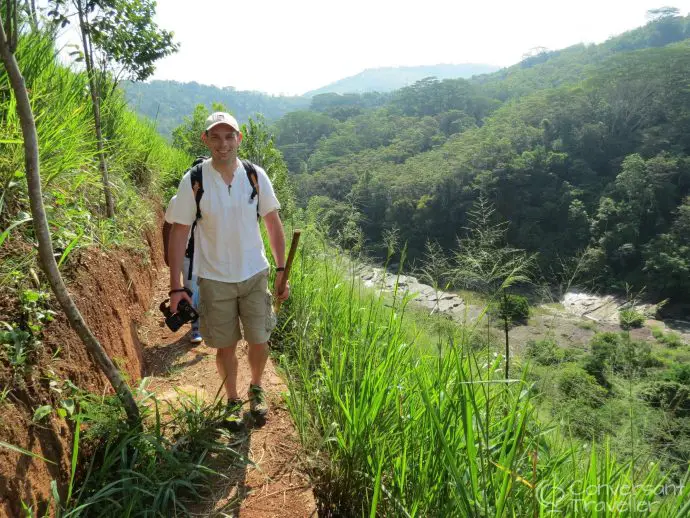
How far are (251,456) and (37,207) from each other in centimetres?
139

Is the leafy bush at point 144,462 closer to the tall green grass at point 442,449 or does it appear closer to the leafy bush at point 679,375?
the tall green grass at point 442,449

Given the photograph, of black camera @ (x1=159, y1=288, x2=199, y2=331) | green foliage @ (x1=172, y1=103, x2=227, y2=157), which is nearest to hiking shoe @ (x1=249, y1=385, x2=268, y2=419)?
black camera @ (x1=159, y1=288, x2=199, y2=331)

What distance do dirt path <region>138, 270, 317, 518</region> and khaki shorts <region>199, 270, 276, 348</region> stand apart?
32 cm

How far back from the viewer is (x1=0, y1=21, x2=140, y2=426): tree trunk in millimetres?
1202

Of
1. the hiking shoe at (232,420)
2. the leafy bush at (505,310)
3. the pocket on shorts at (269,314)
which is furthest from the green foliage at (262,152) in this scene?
the leafy bush at (505,310)

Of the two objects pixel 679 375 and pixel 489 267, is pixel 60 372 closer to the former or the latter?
pixel 489 267

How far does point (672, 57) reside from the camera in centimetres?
5138

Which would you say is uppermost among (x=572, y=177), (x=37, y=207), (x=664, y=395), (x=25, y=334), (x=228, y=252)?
(x=37, y=207)

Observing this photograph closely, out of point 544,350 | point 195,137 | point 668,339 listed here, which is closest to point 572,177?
point 668,339

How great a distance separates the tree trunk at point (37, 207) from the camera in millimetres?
1202

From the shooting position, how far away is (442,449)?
130cm

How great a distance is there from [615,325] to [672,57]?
46.2m

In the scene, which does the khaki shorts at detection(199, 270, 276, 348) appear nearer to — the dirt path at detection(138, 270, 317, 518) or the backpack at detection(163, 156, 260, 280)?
the backpack at detection(163, 156, 260, 280)

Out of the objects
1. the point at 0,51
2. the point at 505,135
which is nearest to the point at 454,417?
the point at 0,51
